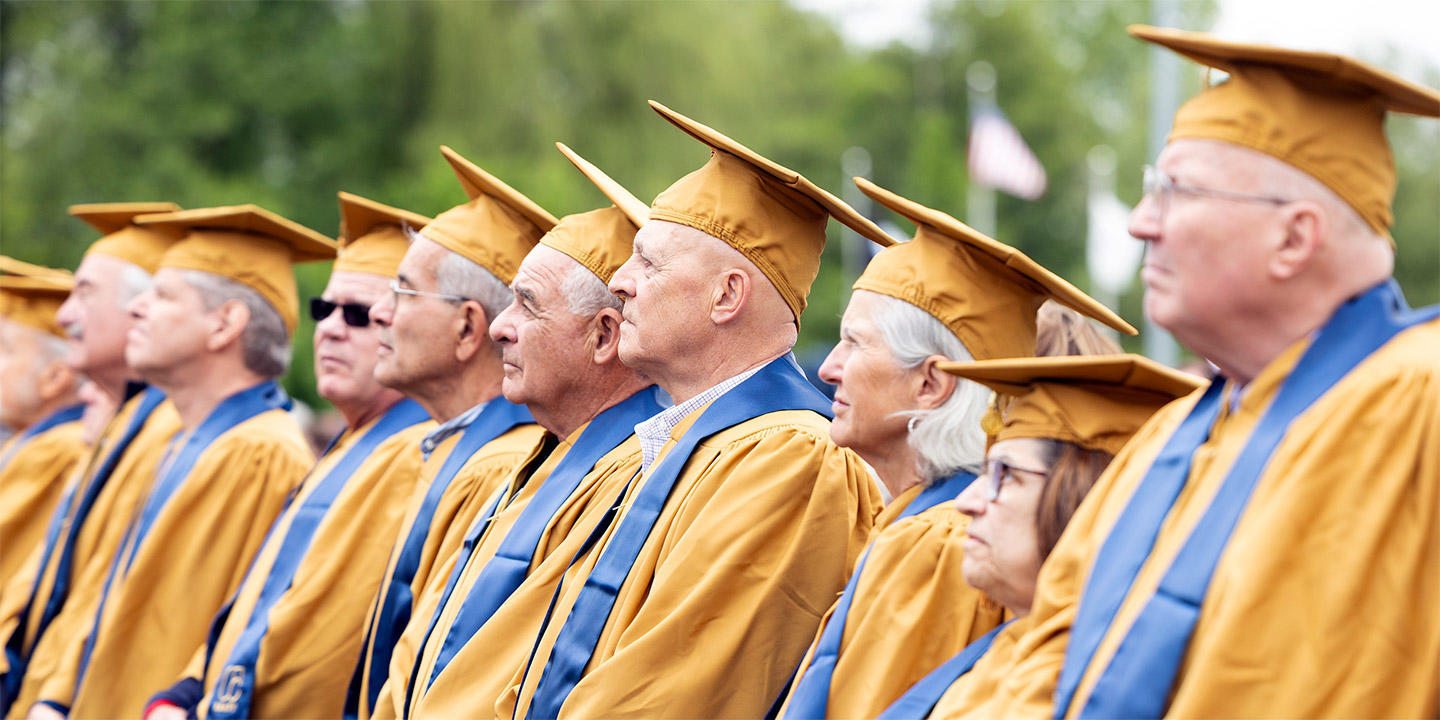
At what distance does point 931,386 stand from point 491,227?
2229mm

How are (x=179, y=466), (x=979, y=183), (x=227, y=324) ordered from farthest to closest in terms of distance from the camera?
(x=979, y=183), (x=227, y=324), (x=179, y=466)

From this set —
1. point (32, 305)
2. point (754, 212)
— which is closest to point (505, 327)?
point (754, 212)

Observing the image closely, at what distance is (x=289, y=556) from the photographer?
509 cm

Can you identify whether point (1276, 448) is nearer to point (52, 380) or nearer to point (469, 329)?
point (469, 329)

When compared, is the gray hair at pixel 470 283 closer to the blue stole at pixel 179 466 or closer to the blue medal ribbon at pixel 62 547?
the blue stole at pixel 179 466

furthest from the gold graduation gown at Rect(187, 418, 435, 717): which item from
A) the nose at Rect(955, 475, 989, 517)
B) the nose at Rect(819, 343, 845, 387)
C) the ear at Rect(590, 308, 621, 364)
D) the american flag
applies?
the american flag

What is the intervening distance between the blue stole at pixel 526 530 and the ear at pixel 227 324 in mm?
2241

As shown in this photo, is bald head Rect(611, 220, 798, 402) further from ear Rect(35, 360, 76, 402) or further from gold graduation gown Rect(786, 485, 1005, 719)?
ear Rect(35, 360, 76, 402)

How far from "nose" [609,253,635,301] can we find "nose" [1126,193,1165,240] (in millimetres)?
1702

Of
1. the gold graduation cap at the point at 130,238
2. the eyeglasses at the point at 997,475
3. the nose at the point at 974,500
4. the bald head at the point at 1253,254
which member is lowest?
the gold graduation cap at the point at 130,238

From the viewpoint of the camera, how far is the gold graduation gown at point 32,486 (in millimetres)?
7684

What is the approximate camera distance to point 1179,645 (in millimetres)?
2121

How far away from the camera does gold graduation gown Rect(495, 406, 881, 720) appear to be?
10.8 feet

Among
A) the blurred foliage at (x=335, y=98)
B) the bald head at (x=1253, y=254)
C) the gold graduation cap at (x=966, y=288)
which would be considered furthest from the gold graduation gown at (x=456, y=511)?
the blurred foliage at (x=335, y=98)
